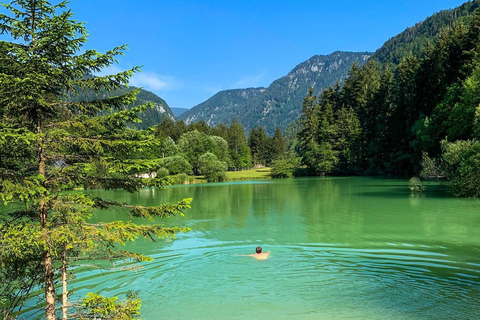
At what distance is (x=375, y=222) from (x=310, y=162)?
208 ft

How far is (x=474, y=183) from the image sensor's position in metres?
28.7

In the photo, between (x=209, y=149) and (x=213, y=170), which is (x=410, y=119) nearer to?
(x=213, y=170)

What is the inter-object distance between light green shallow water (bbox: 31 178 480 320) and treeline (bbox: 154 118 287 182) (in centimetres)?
5484

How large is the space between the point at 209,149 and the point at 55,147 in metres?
87.5

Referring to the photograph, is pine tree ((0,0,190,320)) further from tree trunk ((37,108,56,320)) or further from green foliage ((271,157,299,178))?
green foliage ((271,157,299,178))

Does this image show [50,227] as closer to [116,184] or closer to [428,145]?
[116,184]

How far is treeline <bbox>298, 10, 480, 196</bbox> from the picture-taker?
115 feet

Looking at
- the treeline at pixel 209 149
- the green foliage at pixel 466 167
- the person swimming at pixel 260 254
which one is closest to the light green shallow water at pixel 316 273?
the person swimming at pixel 260 254

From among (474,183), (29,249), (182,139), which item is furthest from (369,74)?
(29,249)

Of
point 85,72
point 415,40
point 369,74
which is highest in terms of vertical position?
point 415,40

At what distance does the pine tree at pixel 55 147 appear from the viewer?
5242 mm

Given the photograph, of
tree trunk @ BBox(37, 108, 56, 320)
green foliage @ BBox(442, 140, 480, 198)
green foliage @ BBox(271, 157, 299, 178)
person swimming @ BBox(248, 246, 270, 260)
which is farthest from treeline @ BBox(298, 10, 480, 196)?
tree trunk @ BBox(37, 108, 56, 320)

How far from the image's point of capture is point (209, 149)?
93.1m

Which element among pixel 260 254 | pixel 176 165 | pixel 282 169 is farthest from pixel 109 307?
pixel 282 169
